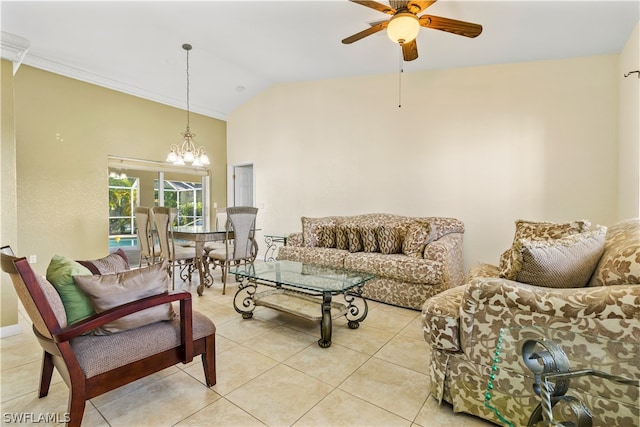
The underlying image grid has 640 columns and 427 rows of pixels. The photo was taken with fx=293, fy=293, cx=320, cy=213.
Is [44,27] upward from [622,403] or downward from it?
upward

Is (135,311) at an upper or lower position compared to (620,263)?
lower

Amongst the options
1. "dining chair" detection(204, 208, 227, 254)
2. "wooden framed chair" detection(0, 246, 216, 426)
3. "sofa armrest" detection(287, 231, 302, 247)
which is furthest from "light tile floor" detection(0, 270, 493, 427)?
"dining chair" detection(204, 208, 227, 254)

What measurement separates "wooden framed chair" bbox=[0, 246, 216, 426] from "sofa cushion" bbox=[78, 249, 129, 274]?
1.18 ft

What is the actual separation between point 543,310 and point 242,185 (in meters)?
6.17

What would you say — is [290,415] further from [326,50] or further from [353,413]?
[326,50]

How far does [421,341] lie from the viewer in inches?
94.0

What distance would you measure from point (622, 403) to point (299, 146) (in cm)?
501

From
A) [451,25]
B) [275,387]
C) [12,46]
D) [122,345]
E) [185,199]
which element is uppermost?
[451,25]

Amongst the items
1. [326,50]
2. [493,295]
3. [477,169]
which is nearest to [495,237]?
[477,169]

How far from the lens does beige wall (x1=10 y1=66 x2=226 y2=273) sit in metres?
4.04

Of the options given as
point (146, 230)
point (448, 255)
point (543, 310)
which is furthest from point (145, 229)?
point (543, 310)

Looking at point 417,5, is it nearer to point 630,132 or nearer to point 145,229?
point 630,132

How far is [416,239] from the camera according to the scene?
350cm

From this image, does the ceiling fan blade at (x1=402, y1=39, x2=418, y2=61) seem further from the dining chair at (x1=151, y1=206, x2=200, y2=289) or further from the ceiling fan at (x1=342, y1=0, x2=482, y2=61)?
the dining chair at (x1=151, y1=206, x2=200, y2=289)
